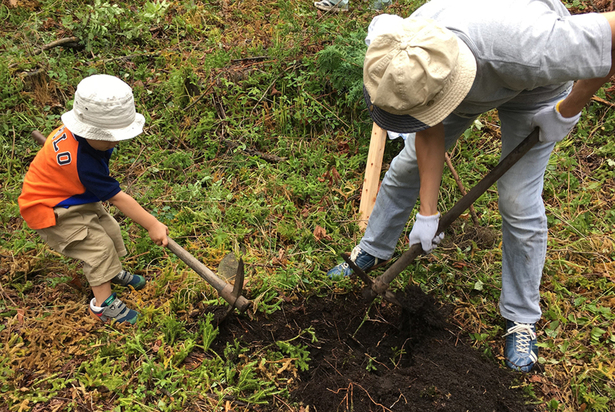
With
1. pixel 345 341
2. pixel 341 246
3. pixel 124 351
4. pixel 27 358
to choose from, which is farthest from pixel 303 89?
pixel 27 358

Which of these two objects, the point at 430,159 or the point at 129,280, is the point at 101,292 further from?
the point at 430,159

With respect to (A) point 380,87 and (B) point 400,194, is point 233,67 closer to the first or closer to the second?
(B) point 400,194

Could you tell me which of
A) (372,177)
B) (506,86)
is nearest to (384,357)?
(372,177)

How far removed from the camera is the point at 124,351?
2432 mm

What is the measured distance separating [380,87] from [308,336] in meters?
1.54

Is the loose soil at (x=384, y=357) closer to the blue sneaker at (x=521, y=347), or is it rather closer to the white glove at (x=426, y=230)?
the blue sneaker at (x=521, y=347)

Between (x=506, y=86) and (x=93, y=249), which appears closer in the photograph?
(x=506, y=86)

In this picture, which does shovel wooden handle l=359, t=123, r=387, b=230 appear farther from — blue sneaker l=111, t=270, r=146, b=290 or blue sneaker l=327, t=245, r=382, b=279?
blue sneaker l=111, t=270, r=146, b=290

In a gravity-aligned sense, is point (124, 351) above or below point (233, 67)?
below

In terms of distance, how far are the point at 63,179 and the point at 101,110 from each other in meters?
0.47

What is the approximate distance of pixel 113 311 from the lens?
2.60 metres

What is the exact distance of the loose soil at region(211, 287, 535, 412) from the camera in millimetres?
2217

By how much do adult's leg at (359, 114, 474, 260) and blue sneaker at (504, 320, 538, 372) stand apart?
0.86 m

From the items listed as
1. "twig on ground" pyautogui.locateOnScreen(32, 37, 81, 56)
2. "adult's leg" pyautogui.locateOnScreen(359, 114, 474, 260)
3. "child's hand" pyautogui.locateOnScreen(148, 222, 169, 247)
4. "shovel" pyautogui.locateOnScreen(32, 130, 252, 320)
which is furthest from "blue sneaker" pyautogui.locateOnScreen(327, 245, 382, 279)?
"twig on ground" pyautogui.locateOnScreen(32, 37, 81, 56)
